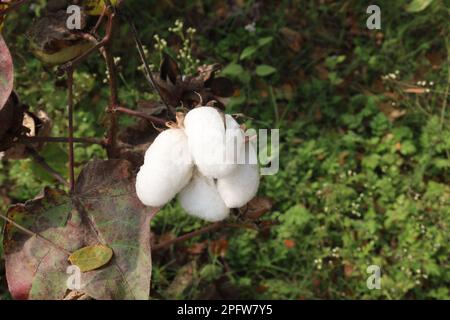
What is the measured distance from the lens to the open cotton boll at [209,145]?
707mm

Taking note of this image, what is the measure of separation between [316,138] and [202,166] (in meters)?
1.27

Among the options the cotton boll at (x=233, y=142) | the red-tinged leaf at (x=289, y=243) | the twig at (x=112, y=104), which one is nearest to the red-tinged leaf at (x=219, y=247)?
the red-tinged leaf at (x=289, y=243)

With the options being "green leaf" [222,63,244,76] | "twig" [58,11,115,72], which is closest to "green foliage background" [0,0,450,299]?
"green leaf" [222,63,244,76]

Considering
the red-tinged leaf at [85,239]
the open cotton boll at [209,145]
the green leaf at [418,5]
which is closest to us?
the open cotton boll at [209,145]

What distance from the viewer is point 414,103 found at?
192 cm

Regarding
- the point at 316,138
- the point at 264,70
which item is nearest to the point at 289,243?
the point at 316,138

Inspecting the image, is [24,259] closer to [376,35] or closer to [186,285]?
[186,285]

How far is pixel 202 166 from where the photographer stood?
719 mm

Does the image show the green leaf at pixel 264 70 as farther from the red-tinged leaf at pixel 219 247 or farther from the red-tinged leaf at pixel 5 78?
the red-tinged leaf at pixel 5 78

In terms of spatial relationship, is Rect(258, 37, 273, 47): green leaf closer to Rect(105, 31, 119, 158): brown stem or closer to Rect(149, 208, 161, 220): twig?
Rect(105, 31, 119, 158): brown stem

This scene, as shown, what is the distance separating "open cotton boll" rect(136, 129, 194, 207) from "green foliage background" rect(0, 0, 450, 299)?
660 millimetres

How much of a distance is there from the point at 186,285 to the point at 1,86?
1.02 m

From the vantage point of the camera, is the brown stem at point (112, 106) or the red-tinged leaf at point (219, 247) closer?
the brown stem at point (112, 106)

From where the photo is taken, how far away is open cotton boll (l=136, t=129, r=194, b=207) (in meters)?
0.73
